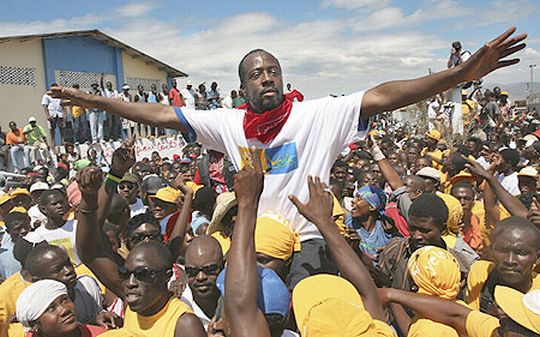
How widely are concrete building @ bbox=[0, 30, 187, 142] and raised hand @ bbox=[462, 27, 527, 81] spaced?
18.7 m

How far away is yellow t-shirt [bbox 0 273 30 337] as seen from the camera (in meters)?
3.27

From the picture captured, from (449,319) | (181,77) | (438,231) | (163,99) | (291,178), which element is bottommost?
(449,319)

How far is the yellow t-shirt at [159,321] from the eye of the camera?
2596 mm

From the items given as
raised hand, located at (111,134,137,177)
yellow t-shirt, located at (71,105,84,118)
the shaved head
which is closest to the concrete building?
yellow t-shirt, located at (71,105,84,118)

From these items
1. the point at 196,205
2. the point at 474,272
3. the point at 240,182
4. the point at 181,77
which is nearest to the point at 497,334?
the point at 474,272

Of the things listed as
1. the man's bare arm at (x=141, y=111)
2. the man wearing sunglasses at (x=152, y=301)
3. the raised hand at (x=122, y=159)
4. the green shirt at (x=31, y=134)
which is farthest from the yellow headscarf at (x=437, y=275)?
the green shirt at (x=31, y=134)

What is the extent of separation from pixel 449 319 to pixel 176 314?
1384 millimetres

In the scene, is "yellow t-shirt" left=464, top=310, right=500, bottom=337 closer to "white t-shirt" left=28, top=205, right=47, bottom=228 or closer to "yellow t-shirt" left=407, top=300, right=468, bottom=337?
"yellow t-shirt" left=407, top=300, right=468, bottom=337

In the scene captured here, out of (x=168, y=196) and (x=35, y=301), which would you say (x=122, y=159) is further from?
(x=168, y=196)

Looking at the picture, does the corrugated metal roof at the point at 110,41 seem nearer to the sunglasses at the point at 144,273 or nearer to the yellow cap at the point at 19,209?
the yellow cap at the point at 19,209

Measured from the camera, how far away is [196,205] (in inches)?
202

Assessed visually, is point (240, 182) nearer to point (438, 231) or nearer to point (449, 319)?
point (449, 319)

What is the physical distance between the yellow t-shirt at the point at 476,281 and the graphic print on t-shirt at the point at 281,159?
139cm

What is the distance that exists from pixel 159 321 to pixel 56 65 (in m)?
20.0
